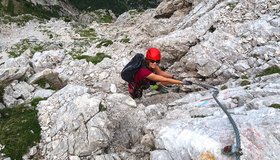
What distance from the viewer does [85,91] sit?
15820 millimetres

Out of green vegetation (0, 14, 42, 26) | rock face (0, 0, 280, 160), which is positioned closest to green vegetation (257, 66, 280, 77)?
rock face (0, 0, 280, 160)

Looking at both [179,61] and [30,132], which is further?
[179,61]

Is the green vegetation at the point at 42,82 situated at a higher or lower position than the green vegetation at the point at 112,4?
higher

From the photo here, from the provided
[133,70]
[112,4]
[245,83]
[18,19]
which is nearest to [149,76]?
[133,70]

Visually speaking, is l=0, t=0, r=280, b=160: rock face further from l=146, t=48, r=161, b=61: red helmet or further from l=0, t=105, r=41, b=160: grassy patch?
l=146, t=48, r=161, b=61: red helmet

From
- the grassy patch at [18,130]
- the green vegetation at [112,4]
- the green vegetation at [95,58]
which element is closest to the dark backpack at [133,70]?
the grassy patch at [18,130]

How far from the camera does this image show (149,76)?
13.8 m

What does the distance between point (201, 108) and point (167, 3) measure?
22.9 m

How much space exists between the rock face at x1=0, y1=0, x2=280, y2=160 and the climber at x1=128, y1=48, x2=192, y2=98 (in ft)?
2.33

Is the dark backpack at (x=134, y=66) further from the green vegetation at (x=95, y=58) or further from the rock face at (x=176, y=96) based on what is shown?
the green vegetation at (x=95, y=58)

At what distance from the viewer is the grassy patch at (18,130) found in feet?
41.0

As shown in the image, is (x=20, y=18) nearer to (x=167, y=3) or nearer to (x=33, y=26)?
(x=33, y=26)

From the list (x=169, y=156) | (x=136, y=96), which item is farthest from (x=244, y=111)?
(x=136, y=96)

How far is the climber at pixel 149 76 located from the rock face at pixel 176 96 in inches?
27.9
